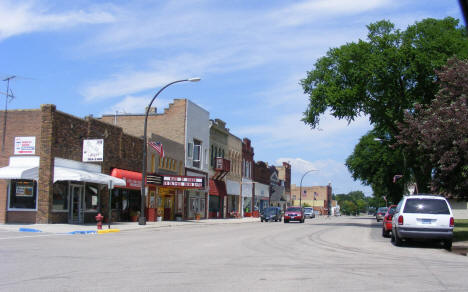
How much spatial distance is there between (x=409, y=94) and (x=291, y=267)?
1176 inches

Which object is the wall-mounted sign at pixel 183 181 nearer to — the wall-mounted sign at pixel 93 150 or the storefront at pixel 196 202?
the storefront at pixel 196 202

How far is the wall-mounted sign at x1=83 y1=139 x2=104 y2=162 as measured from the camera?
29.1 metres

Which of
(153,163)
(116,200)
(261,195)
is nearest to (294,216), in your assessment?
(153,163)

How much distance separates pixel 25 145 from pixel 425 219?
20070 millimetres

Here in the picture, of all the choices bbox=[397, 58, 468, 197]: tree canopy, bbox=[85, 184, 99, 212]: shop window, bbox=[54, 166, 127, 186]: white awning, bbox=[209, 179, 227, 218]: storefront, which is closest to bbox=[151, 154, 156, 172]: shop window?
bbox=[85, 184, 99, 212]: shop window

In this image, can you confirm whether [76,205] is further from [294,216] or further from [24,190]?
[294,216]

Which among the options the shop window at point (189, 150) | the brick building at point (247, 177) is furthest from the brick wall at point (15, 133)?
the brick building at point (247, 177)

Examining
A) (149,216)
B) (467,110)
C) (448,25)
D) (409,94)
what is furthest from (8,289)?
(448,25)

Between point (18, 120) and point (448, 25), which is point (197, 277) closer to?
point (18, 120)

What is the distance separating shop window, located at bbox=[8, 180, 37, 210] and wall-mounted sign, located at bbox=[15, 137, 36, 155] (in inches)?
60.1

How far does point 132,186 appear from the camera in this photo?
34.8 metres

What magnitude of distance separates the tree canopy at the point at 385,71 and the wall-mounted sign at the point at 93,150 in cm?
1820

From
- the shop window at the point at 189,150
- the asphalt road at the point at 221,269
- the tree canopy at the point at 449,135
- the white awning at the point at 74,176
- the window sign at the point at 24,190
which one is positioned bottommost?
the asphalt road at the point at 221,269

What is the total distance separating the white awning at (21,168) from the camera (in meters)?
25.2
